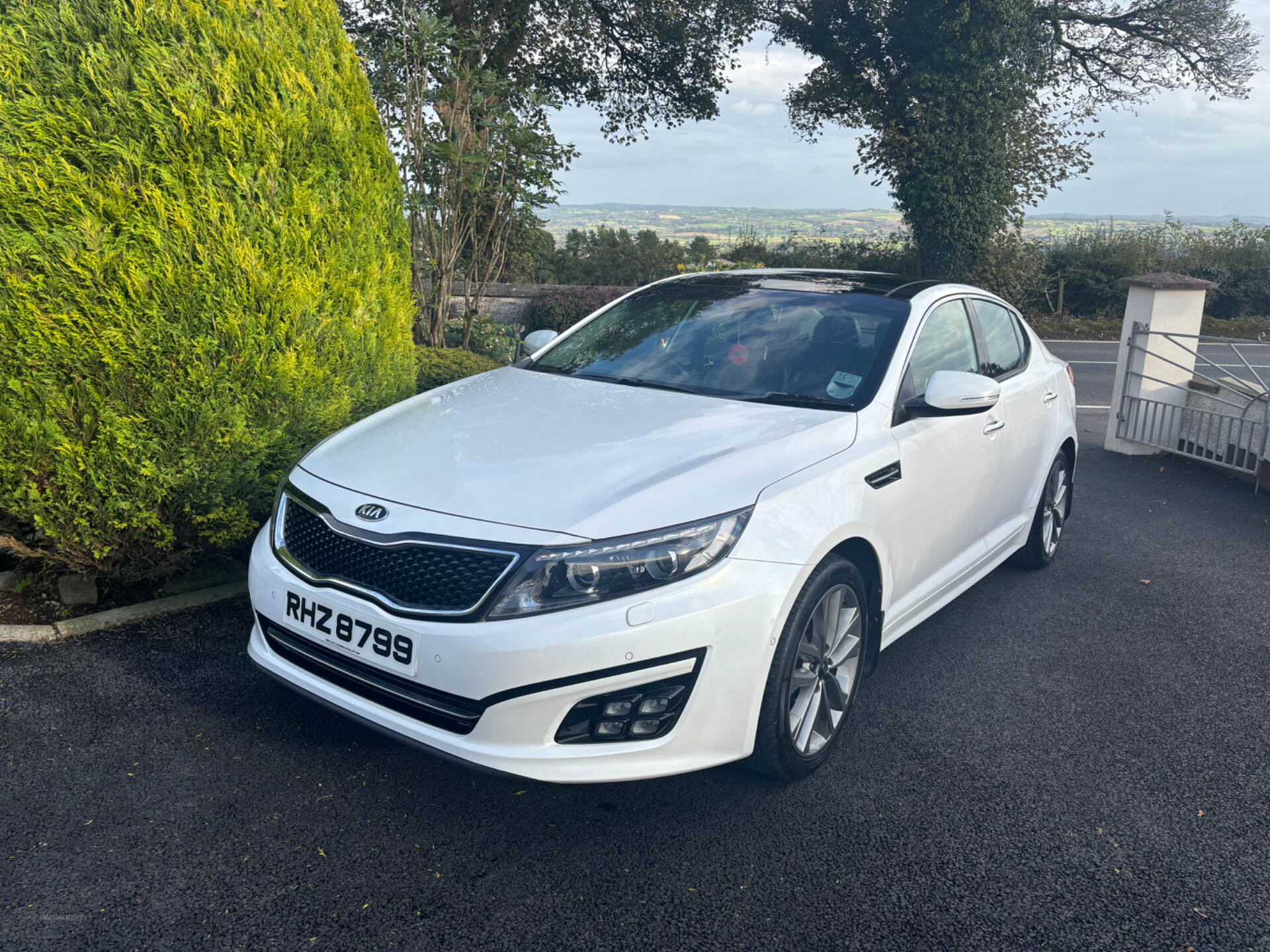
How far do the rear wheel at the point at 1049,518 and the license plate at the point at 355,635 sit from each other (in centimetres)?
371

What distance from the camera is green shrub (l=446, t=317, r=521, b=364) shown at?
991 cm

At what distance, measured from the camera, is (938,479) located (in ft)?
11.9

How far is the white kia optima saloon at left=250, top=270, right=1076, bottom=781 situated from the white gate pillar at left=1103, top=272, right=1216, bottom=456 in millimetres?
5511

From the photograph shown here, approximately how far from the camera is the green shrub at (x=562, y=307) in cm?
1390

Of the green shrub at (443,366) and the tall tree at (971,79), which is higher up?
the tall tree at (971,79)

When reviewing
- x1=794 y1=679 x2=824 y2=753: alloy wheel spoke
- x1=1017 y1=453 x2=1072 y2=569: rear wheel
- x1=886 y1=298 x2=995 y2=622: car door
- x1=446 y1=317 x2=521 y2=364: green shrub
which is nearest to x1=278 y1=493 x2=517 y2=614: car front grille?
x1=794 y1=679 x2=824 y2=753: alloy wheel spoke

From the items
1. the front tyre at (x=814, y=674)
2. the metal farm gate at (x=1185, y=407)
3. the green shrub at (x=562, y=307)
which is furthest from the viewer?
the green shrub at (x=562, y=307)

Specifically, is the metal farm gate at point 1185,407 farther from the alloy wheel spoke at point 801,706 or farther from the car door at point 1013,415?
the alloy wheel spoke at point 801,706

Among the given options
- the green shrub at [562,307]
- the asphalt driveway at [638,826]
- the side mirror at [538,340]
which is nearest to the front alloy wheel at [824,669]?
the asphalt driveway at [638,826]

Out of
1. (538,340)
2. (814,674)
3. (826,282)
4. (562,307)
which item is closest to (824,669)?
(814,674)

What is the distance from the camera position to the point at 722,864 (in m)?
2.61

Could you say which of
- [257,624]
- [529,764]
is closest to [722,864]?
[529,764]

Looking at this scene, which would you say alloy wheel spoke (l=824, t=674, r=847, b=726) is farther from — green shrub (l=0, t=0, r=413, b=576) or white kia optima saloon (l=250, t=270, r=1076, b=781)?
green shrub (l=0, t=0, r=413, b=576)

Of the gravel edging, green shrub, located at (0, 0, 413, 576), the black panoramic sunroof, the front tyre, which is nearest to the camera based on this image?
the front tyre
